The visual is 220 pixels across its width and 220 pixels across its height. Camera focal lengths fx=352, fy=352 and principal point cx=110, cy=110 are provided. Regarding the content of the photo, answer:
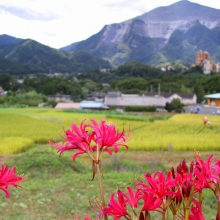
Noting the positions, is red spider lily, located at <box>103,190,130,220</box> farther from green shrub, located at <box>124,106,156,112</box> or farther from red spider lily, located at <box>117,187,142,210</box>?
green shrub, located at <box>124,106,156,112</box>

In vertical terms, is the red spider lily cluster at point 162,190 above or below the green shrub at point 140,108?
above

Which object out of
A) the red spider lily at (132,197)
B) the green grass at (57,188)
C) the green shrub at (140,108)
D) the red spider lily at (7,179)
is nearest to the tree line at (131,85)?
the green shrub at (140,108)

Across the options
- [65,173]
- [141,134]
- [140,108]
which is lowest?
[141,134]

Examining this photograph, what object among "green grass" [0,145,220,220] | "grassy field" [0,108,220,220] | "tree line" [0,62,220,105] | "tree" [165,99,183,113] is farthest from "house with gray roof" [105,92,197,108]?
"green grass" [0,145,220,220]

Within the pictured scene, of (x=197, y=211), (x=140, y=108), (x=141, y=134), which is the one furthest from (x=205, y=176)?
(x=140, y=108)

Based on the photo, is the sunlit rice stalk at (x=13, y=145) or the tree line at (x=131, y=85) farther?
the tree line at (x=131, y=85)

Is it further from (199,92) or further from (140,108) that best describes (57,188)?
(199,92)

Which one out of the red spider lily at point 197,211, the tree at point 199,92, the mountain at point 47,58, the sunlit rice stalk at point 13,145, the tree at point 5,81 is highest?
the mountain at point 47,58

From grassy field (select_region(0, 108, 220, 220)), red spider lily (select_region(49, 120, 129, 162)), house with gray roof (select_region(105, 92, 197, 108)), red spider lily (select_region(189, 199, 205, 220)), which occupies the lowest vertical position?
grassy field (select_region(0, 108, 220, 220))

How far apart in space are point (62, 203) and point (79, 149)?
4.50 meters

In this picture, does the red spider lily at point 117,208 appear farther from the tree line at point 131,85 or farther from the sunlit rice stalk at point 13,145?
the tree line at point 131,85

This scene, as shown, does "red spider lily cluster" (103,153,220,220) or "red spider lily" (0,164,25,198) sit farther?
"red spider lily" (0,164,25,198)

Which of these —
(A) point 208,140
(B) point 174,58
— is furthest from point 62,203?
(B) point 174,58

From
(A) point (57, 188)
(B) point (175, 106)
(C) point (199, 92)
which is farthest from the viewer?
(C) point (199, 92)
